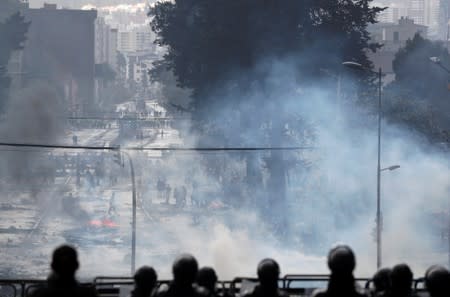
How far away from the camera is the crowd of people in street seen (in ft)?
23.7

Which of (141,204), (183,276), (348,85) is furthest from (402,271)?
(141,204)

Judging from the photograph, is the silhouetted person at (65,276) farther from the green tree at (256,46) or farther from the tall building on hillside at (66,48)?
the tall building on hillside at (66,48)

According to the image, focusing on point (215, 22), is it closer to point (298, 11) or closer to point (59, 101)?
point (298, 11)

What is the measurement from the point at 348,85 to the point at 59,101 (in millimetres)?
49277

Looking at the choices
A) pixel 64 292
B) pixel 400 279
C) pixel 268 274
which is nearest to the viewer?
pixel 64 292

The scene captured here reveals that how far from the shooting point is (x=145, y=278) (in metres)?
8.28

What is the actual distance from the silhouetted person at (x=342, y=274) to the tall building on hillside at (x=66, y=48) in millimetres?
121513

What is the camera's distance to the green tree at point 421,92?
4906cm

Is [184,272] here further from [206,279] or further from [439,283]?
[439,283]

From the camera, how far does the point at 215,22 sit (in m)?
52.3

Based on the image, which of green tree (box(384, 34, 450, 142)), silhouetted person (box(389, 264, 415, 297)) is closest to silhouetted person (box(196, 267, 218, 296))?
silhouetted person (box(389, 264, 415, 297))

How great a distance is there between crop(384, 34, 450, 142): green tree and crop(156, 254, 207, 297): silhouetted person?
40.6 m

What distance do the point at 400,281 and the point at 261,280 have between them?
1.07 metres

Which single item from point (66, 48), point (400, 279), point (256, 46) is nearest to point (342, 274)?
point (400, 279)
